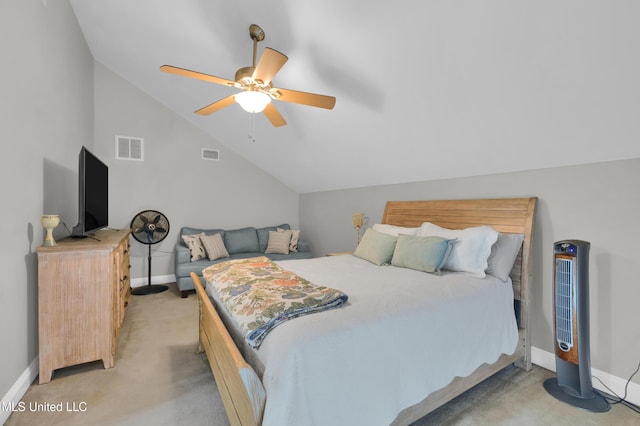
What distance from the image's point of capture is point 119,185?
4.37 m

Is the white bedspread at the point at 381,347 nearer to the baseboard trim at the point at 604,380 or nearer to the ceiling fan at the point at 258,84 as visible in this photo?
the baseboard trim at the point at 604,380

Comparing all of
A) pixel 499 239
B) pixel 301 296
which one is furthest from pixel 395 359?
pixel 499 239

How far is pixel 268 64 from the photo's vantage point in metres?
1.86

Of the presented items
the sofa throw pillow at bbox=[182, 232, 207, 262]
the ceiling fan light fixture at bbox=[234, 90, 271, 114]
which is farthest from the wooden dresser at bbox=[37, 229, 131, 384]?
the sofa throw pillow at bbox=[182, 232, 207, 262]

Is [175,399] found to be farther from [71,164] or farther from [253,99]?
[71,164]

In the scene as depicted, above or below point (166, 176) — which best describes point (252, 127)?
above

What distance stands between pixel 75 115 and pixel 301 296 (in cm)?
341

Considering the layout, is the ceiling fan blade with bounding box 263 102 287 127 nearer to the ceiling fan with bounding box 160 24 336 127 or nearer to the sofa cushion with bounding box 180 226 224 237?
the ceiling fan with bounding box 160 24 336 127

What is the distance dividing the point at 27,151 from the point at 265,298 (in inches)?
77.9

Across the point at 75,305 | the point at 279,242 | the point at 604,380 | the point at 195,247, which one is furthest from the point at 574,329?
the point at 195,247

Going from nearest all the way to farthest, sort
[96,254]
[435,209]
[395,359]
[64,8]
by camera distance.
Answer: [395,359], [96,254], [64,8], [435,209]

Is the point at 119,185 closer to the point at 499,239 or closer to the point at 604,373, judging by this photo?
the point at 499,239

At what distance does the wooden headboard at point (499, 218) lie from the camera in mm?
2340

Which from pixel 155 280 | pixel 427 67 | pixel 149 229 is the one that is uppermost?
pixel 427 67
